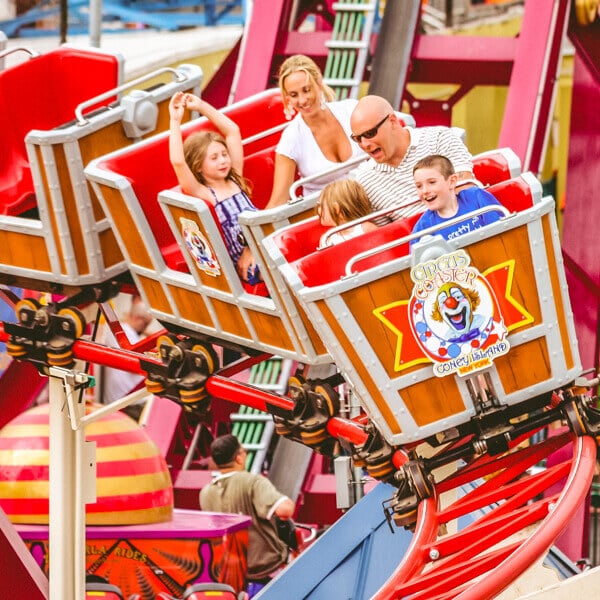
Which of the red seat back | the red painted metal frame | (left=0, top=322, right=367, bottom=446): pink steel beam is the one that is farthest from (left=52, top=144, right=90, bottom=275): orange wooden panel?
the red painted metal frame

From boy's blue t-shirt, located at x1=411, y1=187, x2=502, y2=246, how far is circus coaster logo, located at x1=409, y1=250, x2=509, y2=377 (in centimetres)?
15

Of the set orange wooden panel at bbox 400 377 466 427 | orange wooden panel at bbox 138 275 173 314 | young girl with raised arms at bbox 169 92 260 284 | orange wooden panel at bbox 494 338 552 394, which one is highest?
young girl with raised arms at bbox 169 92 260 284

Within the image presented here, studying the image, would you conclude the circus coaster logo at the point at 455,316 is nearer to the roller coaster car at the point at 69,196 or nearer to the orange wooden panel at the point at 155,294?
the orange wooden panel at the point at 155,294

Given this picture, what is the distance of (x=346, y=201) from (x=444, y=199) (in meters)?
0.54

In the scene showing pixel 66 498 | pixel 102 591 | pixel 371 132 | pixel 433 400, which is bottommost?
pixel 102 591

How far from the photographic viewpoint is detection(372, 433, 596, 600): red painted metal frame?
5.53 meters

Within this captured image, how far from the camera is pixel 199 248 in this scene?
6.78 m

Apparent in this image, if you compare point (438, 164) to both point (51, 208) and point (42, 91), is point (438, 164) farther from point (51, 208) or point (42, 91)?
point (42, 91)

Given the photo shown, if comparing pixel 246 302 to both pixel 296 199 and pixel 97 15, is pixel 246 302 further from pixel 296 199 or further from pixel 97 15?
pixel 97 15

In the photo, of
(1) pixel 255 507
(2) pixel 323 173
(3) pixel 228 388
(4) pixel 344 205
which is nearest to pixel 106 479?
(1) pixel 255 507

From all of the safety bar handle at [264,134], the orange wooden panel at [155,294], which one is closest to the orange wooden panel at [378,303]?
the orange wooden panel at [155,294]

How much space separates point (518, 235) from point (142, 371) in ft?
7.32

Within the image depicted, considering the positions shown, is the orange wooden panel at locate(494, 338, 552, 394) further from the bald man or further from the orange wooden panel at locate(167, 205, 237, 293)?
the orange wooden panel at locate(167, 205, 237, 293)

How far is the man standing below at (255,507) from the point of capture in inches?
348
